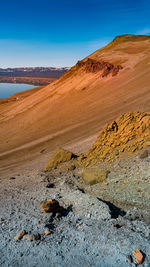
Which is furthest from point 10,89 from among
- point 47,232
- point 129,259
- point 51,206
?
point 129,259

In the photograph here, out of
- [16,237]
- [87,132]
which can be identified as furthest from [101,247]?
[87,132]

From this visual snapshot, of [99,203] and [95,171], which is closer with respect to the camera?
[99,203]

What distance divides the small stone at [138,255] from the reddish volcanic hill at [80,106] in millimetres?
8006

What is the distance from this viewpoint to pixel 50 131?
55.5 feet

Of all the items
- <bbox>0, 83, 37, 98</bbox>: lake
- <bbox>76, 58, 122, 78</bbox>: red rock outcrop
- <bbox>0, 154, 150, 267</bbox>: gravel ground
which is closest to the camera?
<bbox>0, 154, 150, 267</bbox>: gravel ground

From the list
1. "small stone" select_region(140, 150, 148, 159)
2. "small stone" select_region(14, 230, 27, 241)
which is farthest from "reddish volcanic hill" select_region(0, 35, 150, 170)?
"small stone" select_region(14, 230, 27, 241)

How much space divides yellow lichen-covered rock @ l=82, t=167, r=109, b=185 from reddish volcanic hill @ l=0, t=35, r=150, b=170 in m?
4.20

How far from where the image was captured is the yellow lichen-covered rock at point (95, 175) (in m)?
6.86

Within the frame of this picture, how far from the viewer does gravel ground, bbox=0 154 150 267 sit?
3.70 m

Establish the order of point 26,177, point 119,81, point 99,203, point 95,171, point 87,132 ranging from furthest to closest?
1. point 119,81
2. point 87,132
3. point 26,177
4. point 95,171
5. point 99,203

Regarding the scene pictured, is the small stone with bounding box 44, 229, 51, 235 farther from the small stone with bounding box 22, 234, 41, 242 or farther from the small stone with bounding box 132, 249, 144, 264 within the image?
the small stone with bounding box 132, 249, 144, 264

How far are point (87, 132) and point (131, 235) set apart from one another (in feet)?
35.6

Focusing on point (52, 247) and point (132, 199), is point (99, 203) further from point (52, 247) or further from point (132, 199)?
point (52, 247)

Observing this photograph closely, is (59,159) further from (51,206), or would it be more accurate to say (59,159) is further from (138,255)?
(138,255)
